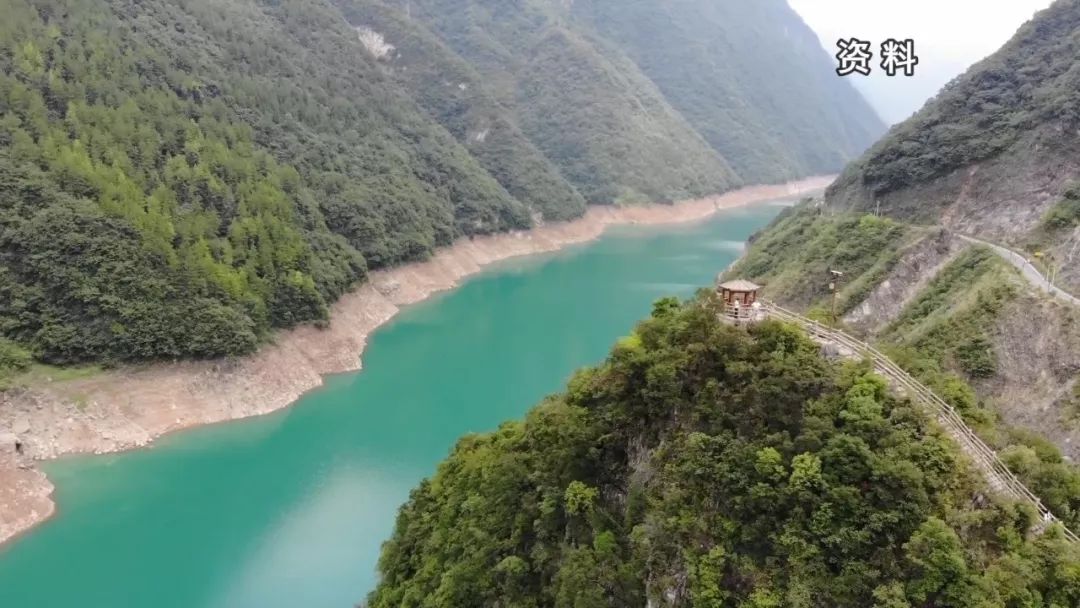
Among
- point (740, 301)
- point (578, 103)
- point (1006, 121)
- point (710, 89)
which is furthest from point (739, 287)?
point (710, 89)

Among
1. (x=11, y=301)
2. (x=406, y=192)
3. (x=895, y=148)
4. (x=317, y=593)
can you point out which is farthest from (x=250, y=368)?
(x=895, y=148)

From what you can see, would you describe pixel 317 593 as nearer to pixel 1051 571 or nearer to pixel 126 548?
pixel 126 548

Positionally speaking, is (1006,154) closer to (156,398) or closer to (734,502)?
(734,502)

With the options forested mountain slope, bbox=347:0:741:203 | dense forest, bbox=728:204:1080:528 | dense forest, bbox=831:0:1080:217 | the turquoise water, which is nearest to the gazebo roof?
dense forest, bbox=728:204:1080:528

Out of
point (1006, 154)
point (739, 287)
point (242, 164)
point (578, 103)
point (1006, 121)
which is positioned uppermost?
point (578, 103)

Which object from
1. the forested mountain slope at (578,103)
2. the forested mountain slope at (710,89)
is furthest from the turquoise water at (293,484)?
the forested mountain slope at (710,89)

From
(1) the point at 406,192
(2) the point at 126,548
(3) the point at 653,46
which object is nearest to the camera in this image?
(2) the point at 126,548
